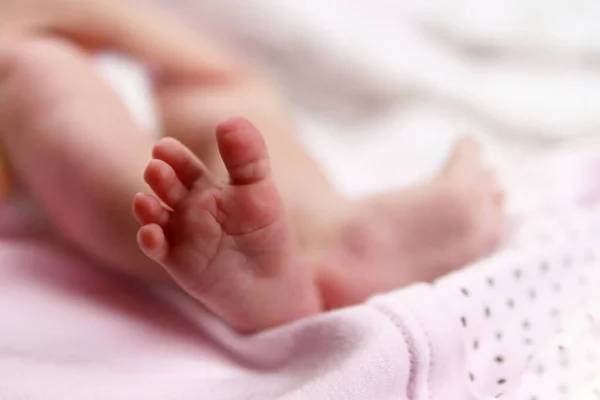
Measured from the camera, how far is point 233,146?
1.51ft

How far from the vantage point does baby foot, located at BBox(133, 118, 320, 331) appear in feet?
1.55

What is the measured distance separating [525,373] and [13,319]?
15.8 inches

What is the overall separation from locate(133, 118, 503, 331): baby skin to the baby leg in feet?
0.33

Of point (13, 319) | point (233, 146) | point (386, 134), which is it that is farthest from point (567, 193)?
point (13, 319)

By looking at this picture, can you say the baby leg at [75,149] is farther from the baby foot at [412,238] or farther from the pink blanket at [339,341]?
the baby foot at [412,238]

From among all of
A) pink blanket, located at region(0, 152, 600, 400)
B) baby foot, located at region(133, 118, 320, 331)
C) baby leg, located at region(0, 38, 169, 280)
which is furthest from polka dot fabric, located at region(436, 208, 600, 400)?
baby leg, located at region(0, 38, 169, 280)

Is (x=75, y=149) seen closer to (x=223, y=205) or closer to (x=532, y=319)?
(x=223, y=205)

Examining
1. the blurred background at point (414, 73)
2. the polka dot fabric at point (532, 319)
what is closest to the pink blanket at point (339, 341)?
the polka dot fabric at point (532, 319)

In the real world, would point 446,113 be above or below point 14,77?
below

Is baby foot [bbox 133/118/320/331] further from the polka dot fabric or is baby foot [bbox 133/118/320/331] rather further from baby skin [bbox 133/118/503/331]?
the polka dot fabric

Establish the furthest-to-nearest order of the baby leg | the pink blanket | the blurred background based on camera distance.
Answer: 1. the blurred background
2. the baby leg
3. the pink blanket

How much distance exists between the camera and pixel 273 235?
500 mm

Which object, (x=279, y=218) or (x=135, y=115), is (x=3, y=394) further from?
(x=135, y=115)

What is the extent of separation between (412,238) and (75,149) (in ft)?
1.04
